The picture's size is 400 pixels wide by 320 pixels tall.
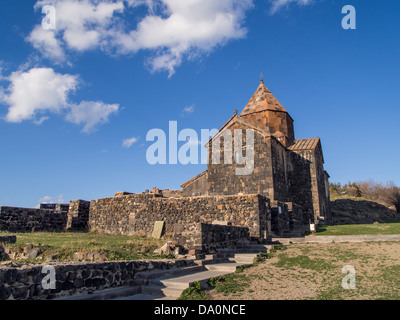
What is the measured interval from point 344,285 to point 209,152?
15968mm

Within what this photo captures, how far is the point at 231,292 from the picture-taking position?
278 inches

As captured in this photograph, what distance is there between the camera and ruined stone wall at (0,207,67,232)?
1605 cm

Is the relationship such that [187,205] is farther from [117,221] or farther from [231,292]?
[231,292]

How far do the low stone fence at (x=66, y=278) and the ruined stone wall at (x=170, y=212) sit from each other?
6.96 metres

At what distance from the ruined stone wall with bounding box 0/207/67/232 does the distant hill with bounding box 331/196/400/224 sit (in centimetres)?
2490

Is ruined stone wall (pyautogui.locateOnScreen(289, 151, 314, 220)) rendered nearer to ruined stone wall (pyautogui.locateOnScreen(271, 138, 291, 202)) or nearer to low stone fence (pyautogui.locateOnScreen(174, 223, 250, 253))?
ruined stone wall (pyautogui.locateOnScreen(271, 138, 291, 202))

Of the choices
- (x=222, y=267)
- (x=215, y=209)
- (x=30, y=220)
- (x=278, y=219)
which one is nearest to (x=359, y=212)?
(x=278, y=219)

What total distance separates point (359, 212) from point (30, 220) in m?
30.7

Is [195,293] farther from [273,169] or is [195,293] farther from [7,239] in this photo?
[273,169]

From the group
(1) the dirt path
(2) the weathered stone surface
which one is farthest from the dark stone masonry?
(1) the dirt path

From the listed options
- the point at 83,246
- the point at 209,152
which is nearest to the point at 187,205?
the point at 83,246

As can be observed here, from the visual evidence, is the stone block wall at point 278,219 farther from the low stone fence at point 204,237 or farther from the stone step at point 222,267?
the stone step at point 222,267

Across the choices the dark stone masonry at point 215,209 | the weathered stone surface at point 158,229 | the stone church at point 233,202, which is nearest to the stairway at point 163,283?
the dark stone masonry at point 215,209

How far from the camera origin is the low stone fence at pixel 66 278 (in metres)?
5.00
